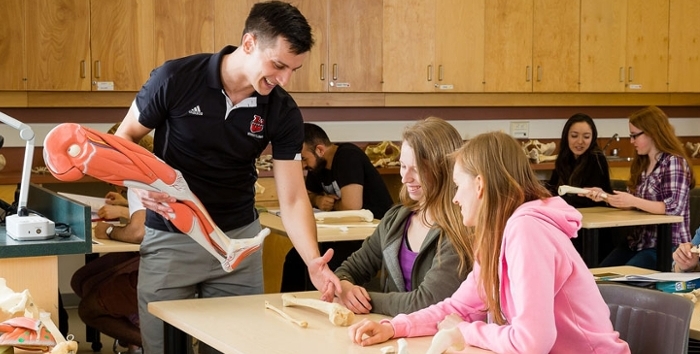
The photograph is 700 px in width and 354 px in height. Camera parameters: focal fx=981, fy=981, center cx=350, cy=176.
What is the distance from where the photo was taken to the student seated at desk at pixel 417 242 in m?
2.72

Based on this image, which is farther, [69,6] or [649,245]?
Result: [69,6]

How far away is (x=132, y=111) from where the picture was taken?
284cm

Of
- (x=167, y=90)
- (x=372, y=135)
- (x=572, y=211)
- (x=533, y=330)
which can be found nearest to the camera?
(x=533, y=330)

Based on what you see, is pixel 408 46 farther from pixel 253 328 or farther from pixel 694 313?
pixel 253 328

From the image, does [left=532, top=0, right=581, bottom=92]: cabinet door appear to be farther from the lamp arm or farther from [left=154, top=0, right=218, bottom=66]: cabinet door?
the lamp arm

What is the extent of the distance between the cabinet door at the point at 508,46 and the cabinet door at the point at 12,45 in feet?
10.5

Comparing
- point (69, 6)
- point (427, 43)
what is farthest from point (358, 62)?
point (69, 6)

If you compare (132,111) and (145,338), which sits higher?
(132,111)

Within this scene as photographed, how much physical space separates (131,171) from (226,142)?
1.62ft

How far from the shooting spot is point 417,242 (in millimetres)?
2926

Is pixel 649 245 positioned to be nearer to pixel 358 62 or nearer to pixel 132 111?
pixel 358 62

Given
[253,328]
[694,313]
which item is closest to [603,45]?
[694,313]

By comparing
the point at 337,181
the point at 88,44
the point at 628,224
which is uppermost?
the point at 88,44

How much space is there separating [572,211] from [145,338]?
1417mm
